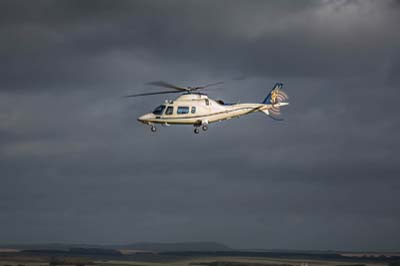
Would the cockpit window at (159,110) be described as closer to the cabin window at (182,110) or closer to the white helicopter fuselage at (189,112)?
the white helicopter fuselage at (189,112)

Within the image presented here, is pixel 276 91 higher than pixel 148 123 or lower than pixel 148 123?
higher

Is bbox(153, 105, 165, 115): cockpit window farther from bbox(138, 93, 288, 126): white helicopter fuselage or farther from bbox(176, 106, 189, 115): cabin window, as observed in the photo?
bbox(176, 106, 189, 115): cabin window

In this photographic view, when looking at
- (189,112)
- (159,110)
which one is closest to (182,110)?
(189,112)

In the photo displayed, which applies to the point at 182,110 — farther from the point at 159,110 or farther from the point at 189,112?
the point at 159,110

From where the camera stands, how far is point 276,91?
105 metres

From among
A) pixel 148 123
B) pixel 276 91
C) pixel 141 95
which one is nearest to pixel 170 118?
pixel 148 123

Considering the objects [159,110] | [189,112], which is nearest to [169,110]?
[159,110]

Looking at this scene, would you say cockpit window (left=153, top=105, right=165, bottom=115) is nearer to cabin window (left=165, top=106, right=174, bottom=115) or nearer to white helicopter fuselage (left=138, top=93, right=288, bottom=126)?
white helicopter fuselage (left=138, top=93, right=288, bottom=126)

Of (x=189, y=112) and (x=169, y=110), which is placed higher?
(x=169, y=110)

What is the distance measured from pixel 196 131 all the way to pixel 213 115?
3.33 m

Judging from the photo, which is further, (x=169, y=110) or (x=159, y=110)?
(x=159, y=110)

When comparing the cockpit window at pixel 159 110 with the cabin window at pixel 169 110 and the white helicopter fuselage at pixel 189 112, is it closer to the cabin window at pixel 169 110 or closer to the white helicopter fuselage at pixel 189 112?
the white helicopter fuselage at pixel 189 112

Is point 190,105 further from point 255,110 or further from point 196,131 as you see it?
point 255,110

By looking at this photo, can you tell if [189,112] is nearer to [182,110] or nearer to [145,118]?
[182,110]
